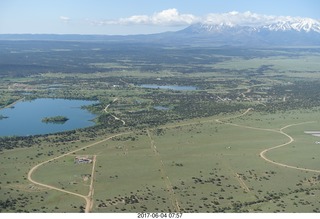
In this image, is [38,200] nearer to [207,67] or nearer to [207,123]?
[207,123]

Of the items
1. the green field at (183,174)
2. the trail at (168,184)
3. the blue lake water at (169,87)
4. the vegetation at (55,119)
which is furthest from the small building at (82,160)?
the blue lake water at (169,87)

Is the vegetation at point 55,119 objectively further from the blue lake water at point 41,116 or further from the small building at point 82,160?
the small building at point 82,160

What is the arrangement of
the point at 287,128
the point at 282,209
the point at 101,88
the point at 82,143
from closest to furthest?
the point at 282,209 < the point at 82,143 < the point at 287,128 < the point at 101,88

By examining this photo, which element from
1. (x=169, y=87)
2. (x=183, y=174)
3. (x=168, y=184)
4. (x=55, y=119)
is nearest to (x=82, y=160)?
(x=183, y=174)

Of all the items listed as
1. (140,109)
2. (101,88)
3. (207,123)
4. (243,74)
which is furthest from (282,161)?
(243,74)

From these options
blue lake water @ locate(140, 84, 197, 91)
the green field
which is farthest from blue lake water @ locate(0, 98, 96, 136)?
blue lake water @ locate(140, 84, 197, 91)

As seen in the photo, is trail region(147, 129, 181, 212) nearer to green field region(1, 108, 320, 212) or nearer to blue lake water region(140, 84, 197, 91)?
green field region(1, 108, 320, 212)

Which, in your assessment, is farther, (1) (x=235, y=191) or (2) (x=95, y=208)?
(1) (x=235, y=191)

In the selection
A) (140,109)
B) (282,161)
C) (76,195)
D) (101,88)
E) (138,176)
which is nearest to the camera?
(76,195)

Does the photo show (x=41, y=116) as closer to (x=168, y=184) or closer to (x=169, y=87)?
(x=168, y=184)
